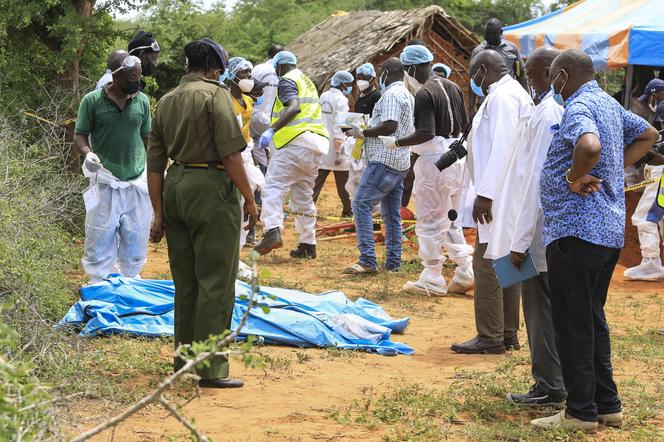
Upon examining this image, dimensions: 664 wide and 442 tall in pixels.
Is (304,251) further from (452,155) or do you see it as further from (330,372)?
(330,372)

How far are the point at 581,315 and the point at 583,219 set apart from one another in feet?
1.60

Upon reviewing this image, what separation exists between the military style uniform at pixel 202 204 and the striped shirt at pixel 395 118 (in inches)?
161

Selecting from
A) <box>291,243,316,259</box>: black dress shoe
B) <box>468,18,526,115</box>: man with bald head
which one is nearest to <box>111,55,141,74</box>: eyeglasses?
<box>291,243,316,259</box>: black dress shoe

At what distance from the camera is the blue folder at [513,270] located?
17.7 feet

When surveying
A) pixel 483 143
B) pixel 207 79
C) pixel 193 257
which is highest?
pixel 207 79

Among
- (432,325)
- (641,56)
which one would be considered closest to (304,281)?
(432,325)

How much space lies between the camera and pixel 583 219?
484 cm

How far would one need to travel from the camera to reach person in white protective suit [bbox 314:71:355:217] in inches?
521

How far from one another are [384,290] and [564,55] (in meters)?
4.75

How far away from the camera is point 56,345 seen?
219 inches

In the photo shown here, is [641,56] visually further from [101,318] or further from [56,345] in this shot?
[56,345]

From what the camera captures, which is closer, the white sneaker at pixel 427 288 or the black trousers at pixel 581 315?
the black trousers at pixel 581 315

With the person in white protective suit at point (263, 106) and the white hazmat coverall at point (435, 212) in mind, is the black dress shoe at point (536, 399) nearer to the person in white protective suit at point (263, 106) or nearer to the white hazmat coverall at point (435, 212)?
the white hazmat coverall at point (435, 212)

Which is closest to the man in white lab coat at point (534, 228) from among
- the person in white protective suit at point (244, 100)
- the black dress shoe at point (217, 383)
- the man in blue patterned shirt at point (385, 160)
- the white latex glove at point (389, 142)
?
the black dress shoe at point (217, 383)
